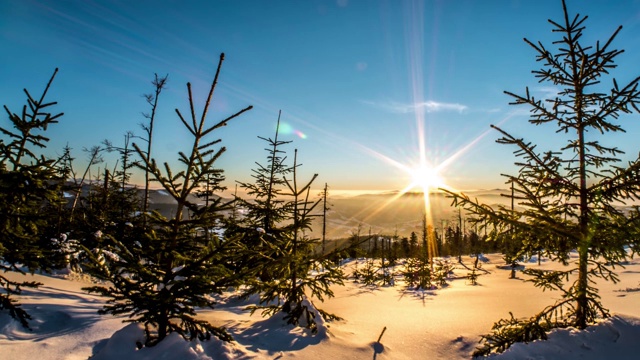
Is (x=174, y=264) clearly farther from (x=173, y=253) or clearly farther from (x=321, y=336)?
(x=321, y=336)

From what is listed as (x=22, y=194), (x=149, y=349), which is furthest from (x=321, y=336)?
(x=22, y=194)

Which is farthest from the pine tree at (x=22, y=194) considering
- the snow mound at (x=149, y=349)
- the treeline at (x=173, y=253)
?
the snow mound at (x=149, y=349)

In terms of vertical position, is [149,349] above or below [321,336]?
above

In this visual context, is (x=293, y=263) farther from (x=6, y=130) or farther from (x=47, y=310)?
(x=6, y=130)

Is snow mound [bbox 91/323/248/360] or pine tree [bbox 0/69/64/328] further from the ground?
pine tree [bbox 0/69/64/328]

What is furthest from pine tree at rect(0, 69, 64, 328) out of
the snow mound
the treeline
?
the snow mound

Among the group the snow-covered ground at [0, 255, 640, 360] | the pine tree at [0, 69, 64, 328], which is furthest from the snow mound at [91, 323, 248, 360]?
the pine tree at [0, 69, 64, 328]

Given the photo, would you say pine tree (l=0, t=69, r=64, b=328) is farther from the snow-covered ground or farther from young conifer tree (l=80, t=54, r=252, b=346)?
young conifer tree (l=80, t=54, r=252, b=346)

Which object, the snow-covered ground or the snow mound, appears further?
the snow-covered ground

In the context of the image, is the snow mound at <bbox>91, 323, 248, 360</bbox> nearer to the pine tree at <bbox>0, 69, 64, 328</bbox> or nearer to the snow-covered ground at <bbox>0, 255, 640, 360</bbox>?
the snow-covered ground at <bbox>0, 255, 640, 360</bbox>

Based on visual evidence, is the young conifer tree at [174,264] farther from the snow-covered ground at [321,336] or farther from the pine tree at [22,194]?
the pine tree at [22,194]

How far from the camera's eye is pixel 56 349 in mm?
5449

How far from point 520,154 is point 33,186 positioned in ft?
35.7

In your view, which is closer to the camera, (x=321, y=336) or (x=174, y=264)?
(x=174, y=264)
